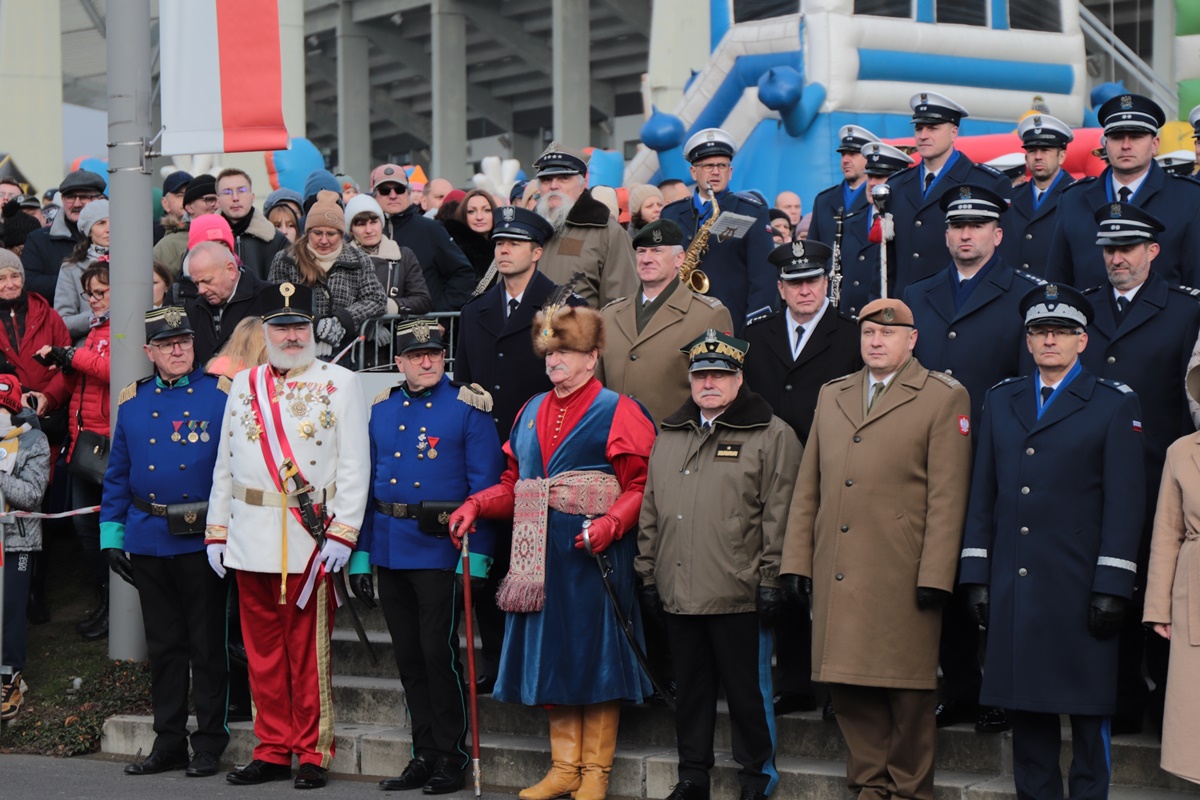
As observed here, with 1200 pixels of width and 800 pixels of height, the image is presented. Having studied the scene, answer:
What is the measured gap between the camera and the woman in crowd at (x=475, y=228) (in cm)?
1019

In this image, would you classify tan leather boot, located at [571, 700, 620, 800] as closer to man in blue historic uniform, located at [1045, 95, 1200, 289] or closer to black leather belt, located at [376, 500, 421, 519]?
black leather belt, located at [376, 500, 421, 519]

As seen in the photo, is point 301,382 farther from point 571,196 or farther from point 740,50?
point 740,50

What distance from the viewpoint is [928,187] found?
8.02 m

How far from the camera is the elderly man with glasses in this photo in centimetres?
1088

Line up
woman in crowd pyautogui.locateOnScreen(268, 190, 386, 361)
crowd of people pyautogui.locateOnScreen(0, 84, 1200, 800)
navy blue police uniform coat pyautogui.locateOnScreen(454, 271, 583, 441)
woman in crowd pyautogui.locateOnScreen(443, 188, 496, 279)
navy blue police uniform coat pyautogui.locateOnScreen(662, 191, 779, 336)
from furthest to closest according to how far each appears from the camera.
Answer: woman in crowd pyautogui.locateOnScreen(443, 188, 496, 279) → woman in crowd pyautogui.locateOnScreen(268, 190, 386, 361) → navy blue police uniform coat pyautogui.locateOnScreen(662, 191, 779, 336) → navy blue police uniform coat pyautogui.locateOnScreen(454, 271, 583, 441) → crowd of people pyautogui.locateOnScreen(0, 84, 1200, 800)

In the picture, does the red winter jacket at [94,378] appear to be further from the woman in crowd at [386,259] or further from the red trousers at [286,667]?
the red trousers at [286,667]

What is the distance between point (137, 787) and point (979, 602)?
3701 millimetres

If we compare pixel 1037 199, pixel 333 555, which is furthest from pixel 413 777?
pixel 1037 199

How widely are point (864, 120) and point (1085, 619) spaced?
10.0 m

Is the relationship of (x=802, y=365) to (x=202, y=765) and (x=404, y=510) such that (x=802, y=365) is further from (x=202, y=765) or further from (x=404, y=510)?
(x=202, y=765)

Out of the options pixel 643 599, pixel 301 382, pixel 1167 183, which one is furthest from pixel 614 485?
pixel 1167 183

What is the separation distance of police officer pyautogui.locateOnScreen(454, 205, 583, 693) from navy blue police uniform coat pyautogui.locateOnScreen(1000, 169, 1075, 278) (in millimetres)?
2162

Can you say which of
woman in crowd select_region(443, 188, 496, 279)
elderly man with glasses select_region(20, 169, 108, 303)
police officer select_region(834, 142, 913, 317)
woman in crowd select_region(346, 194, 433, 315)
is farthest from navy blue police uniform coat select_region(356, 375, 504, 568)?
elderly man with glasses select_region(20, 169, 108, 303)

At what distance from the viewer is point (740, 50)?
51.8 ft
